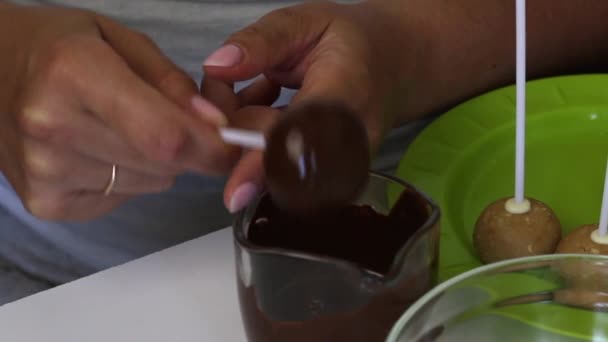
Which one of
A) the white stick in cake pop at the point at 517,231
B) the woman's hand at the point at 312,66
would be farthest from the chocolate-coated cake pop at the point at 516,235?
the woman's hand at the point at 312,66

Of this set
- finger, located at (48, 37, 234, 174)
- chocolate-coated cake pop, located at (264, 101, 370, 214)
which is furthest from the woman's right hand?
chocolate-coated cake pop, located at (264, 101, 370, 214)

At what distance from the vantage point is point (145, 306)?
544 mm

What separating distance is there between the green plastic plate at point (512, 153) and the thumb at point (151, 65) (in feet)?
0.66

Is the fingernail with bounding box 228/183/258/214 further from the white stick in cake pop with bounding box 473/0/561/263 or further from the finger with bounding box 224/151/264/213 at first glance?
the white stick in cake pop with bounding box 473/0/561/263

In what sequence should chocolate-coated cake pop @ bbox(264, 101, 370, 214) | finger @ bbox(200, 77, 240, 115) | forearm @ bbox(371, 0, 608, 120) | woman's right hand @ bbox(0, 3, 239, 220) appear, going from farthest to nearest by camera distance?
1. forearm @ bbox(371, 0, 608, 120)
2. finger @ bbox(200, 77, 240, 115)
3. woman's right hand @ bbox(0, 3, 239, 220)
4. chocolate-coated cake pop @ bbox(264, 101, 370, 214)

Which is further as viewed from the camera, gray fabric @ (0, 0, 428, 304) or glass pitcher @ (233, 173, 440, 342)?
gray fabric @ (0, 0, 428, 304)

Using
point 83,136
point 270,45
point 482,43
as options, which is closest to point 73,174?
point 83,136

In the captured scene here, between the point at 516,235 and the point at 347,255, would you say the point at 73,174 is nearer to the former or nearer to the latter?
the point at 347,255

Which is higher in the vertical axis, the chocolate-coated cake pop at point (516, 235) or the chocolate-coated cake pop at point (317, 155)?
the chocolate-coated cake pop at point (317, 155)

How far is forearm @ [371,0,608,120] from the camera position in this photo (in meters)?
0.71

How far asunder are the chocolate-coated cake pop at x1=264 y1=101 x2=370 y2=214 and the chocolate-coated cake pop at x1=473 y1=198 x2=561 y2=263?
21cm

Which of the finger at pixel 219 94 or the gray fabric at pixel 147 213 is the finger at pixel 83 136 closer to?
the finger at pixel 219 94

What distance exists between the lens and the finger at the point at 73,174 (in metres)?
0.51

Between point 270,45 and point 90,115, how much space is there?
0.14 metres
